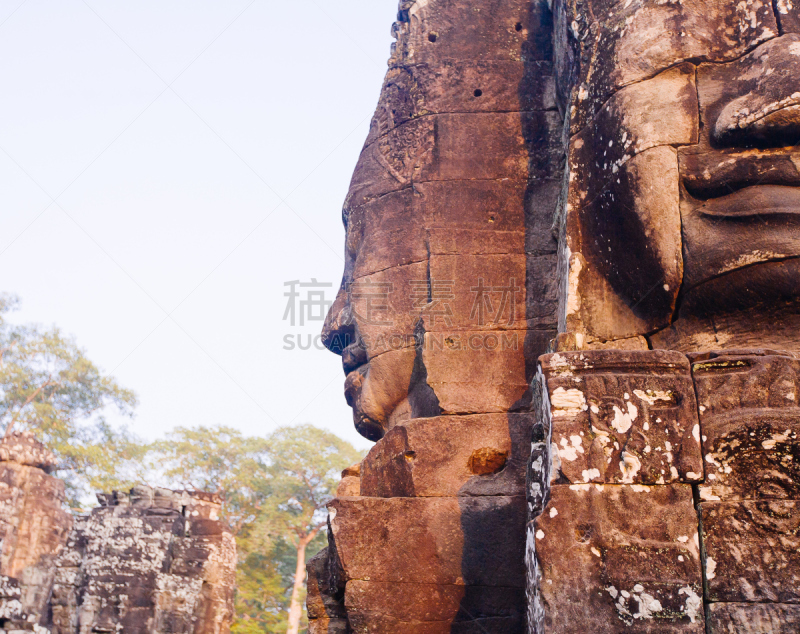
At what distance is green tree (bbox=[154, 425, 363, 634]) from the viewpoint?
63.6 ft

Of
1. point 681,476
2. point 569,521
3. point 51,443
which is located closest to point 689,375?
point 681,476

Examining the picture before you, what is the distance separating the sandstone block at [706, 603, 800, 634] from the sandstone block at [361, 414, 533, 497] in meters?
1.62

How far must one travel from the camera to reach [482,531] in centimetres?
428

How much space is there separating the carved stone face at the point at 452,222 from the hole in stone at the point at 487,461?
0.95 ft

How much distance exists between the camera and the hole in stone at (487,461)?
454 cm

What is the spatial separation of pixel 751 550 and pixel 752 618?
233 mm

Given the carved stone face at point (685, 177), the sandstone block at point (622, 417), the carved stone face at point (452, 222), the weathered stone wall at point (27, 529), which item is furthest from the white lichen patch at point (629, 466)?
the weathered stone wall at point (27, 529)

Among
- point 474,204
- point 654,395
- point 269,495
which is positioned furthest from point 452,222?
point 269,495

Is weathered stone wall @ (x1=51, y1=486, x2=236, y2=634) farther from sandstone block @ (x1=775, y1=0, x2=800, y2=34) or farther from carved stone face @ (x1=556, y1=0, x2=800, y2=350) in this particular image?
sandstone block @ (x1=775, y1=0, x2=800, y2=34)

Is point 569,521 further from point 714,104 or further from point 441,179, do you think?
point 441,179

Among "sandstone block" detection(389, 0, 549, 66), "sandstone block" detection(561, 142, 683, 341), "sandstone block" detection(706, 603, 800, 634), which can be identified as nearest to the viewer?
"sandstone block" detection(706, 603, 800, 634)

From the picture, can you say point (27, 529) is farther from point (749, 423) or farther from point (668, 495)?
point (749, 423)

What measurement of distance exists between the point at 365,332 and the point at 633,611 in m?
2.73

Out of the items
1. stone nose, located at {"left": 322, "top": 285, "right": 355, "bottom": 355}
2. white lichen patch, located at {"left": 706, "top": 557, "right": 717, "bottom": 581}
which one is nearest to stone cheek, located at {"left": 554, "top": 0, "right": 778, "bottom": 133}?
stone nose, located at {"left": 322, "top": 285, "right": 355, "bottom": 355}
